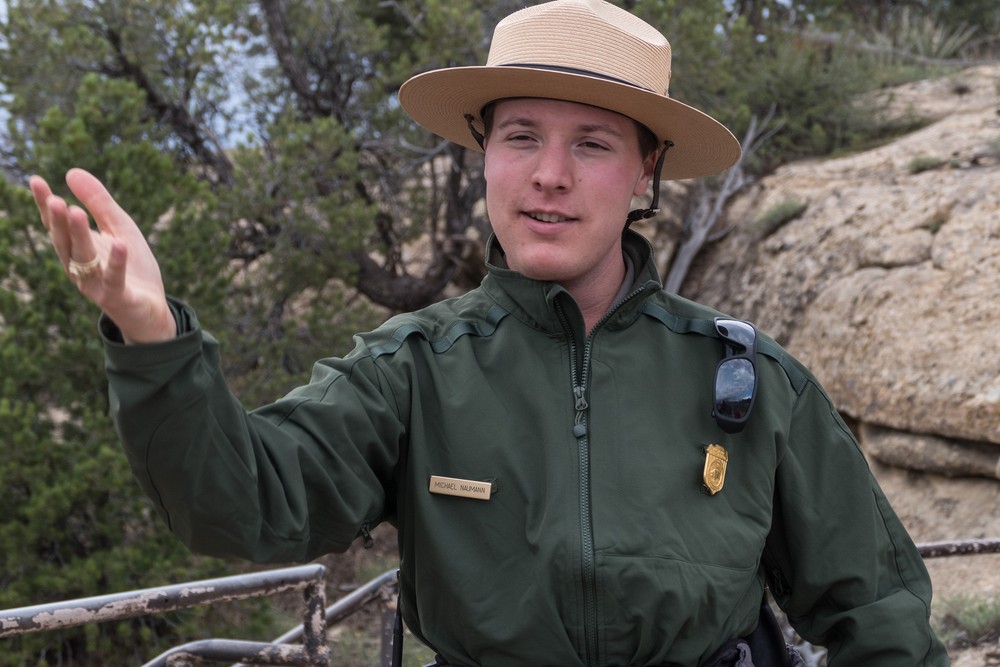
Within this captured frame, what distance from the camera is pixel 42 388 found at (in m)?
6.01

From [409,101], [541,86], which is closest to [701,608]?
[541,86]

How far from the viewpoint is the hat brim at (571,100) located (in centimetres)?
187

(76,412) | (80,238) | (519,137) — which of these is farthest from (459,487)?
(76,412)

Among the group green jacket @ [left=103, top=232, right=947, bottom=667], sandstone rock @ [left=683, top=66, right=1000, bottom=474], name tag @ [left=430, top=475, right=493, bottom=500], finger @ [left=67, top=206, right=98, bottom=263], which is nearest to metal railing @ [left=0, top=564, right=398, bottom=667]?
green jacket @ [left=103, top=232, right=947, bottom=667]

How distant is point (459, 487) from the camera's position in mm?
1695

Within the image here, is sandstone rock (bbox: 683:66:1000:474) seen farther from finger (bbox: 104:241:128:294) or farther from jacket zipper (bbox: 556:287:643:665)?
finger (bbox: 104:241:128:294)

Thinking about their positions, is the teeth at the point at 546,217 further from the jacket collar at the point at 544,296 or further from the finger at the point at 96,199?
the finger at the point at 96,199

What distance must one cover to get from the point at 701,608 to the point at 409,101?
1.24 meters

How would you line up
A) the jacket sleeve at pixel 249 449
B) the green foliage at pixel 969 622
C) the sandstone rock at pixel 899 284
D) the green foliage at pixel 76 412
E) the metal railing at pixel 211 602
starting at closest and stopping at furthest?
1. the jacket sleeve at pixel 249 449
2. the metal railing at pixel 211 602
3. the green foliage at pixel 969 622
4. the sandstone rock at pixel 899 284
5. the green foliage at pixel 76 412

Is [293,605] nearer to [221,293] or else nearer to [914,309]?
[221,293]

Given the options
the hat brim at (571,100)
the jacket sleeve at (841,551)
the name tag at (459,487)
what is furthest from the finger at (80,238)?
the jacket sleeve at (841,551)

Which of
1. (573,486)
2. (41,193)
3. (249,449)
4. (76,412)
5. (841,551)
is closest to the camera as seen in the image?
(41,193)

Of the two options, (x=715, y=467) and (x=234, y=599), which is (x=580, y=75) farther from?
(x=234, y=599)

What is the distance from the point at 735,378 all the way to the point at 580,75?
63cm
